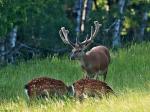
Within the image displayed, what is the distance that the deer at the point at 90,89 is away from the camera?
39.3ft

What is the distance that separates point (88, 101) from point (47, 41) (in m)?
13.0

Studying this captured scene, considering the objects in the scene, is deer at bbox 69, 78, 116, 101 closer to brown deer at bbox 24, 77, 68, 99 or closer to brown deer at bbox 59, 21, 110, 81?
brown deer at bbox 24, 77, 68, 99

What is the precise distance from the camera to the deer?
39.3ft

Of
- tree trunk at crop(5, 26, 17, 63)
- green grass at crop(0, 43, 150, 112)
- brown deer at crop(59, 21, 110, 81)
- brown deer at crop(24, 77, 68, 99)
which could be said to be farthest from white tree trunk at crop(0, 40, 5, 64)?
brown deer at crop(24, 77, 68, 99)

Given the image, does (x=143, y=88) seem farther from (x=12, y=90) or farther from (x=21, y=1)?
(x=21, y=1)

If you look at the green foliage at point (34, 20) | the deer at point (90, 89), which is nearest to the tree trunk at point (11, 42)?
the green foliage at point (34, 20)

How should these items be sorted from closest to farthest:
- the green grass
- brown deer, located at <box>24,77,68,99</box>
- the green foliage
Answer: the green grass → brown deer, located at <box>24,77,68,99</box> → the green foliage

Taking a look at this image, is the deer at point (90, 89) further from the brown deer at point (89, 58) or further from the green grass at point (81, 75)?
the brown deer at point (89, 58)

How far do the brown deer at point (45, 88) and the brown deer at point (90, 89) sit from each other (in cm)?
34

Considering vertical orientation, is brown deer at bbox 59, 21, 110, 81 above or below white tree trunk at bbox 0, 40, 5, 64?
above

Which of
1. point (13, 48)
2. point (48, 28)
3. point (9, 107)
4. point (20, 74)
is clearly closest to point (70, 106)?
point (9, 107)

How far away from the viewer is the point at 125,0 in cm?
2902

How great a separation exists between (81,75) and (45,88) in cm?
368

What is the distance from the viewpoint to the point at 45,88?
41.2 ft
